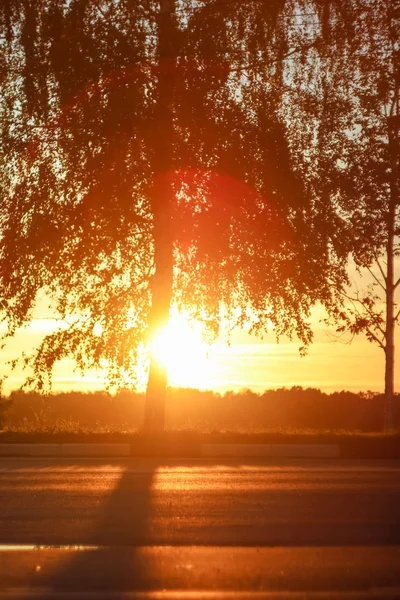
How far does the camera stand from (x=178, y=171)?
18.0 m

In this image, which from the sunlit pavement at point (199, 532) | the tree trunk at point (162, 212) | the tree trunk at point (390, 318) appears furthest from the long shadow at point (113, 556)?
the tree trunk at point (390, 318)

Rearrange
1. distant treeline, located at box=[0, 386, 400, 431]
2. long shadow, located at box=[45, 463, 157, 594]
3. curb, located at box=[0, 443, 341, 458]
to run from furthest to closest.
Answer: distant treeline, located at box=[0, 386, 400, 431] < curb, located at box=[0, 443, 341, 458] < long shadow, located at box=[45, 463, 157, 594]

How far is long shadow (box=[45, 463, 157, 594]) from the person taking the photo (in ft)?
18.8

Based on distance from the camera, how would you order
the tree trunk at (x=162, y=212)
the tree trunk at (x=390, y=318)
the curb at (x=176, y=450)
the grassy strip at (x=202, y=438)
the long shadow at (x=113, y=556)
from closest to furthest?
the long shadow at (x=113, y=556), the curb at (x=176, y=450), the grassy strip at (x=202, y=438), the tree trunk at (x=162, y=212), the tree trunk at (x=390, y=318)

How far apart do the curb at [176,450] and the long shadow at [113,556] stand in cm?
622

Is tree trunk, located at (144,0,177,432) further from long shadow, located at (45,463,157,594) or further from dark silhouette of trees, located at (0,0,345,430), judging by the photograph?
long shadow, located at (45,463,157,594)

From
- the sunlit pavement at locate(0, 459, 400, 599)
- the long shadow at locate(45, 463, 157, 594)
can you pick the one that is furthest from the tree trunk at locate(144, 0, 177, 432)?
the long shadow at locate(45, 463, 157, 594)

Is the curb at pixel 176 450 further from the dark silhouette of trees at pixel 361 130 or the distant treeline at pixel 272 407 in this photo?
the distant treeline at pixel 272 407

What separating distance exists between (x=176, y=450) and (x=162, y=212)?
5.18m

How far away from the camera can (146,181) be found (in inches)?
706

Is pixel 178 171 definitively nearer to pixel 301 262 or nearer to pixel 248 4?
pixel 301 262

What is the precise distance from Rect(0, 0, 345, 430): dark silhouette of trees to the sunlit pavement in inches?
234

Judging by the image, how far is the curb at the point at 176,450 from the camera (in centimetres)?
1598

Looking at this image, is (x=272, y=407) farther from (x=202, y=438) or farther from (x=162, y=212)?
(x=202, y=438)
